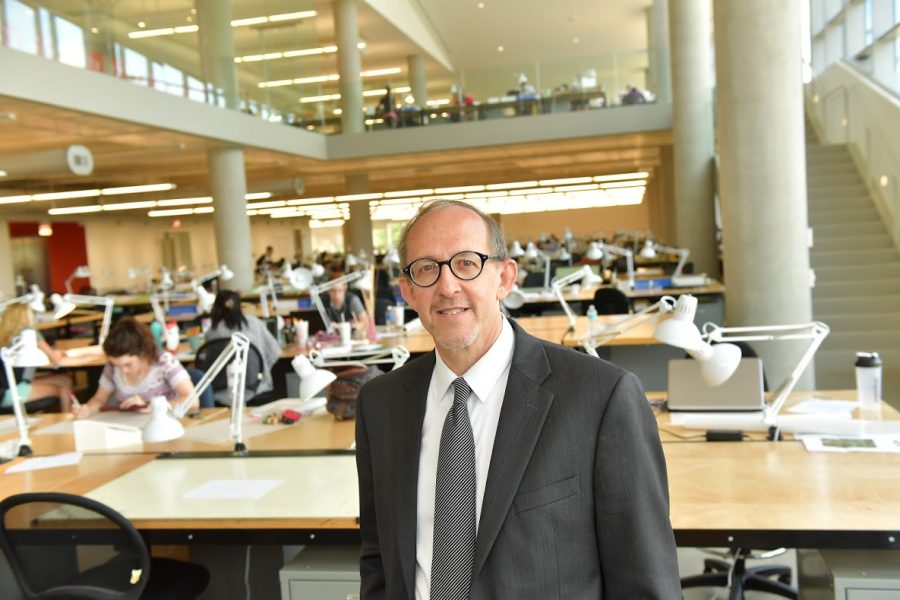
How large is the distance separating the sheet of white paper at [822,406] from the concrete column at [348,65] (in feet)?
40.9

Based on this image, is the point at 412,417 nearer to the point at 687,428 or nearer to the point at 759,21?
the point at 687,428

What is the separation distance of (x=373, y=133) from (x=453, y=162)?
255cm

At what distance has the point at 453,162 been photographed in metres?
16.8

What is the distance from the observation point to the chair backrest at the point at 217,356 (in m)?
4.89

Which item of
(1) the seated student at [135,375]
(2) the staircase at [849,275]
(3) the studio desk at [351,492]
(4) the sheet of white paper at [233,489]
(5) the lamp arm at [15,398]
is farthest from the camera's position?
(2) the staircase at [849,275]

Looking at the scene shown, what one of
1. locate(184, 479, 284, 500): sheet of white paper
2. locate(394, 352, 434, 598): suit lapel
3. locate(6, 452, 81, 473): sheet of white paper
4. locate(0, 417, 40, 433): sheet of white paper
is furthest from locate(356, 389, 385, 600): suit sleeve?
locate(0, 417, 40, 433): sheet of white paper

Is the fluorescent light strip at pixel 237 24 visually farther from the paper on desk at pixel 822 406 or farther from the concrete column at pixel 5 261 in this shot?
the paper on desk at pixel 822 406

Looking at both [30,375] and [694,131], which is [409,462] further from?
[694,131]

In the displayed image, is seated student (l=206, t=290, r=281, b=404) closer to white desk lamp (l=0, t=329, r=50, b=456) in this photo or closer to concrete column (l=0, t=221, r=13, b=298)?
white desk lamp (l=0, t=329, r=50, b=456)

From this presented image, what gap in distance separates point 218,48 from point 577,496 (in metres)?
11.3

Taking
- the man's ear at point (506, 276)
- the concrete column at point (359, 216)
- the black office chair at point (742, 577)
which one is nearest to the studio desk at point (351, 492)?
the black office chair at point (742, 577)

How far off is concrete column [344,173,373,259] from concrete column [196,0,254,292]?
558 centimetres

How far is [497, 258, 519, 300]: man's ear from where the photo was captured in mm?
1440

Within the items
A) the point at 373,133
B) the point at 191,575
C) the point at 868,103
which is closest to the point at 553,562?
the point at 191,575
